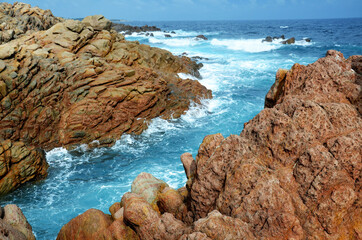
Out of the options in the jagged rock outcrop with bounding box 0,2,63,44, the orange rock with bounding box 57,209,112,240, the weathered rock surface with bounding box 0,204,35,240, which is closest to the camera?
the orange rock with bounding box 57,209,112,240

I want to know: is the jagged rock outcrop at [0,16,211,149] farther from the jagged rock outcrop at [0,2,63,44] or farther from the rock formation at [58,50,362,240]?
the rock formation at [58,50,362,240]

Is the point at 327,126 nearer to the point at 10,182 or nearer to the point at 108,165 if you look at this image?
the point at 108,165

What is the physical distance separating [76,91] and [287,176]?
17.8m

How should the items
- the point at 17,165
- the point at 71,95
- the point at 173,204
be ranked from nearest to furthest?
the point at 173,204
the point at 17,165
the point at 71,95

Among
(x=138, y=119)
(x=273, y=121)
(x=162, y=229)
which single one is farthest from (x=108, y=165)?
(x=273, y=121)

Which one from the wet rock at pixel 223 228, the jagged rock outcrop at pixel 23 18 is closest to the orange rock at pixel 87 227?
the wet rock at pixel 223 228

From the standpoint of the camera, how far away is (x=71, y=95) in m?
19.6

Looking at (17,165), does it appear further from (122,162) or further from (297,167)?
(297,167)

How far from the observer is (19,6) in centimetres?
4291

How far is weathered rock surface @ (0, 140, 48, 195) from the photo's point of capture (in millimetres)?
14195

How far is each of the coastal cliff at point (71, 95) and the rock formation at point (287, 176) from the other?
1213 cm

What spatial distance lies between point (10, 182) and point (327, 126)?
622 inches

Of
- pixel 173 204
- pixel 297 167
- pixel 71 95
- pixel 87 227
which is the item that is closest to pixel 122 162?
pixel 71 95

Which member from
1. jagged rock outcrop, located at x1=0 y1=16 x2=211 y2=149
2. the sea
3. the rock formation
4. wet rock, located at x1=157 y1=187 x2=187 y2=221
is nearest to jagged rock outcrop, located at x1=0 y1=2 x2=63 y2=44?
jagged rock outcrop, located at x1=0 y1=16 x2=211 y2=149
